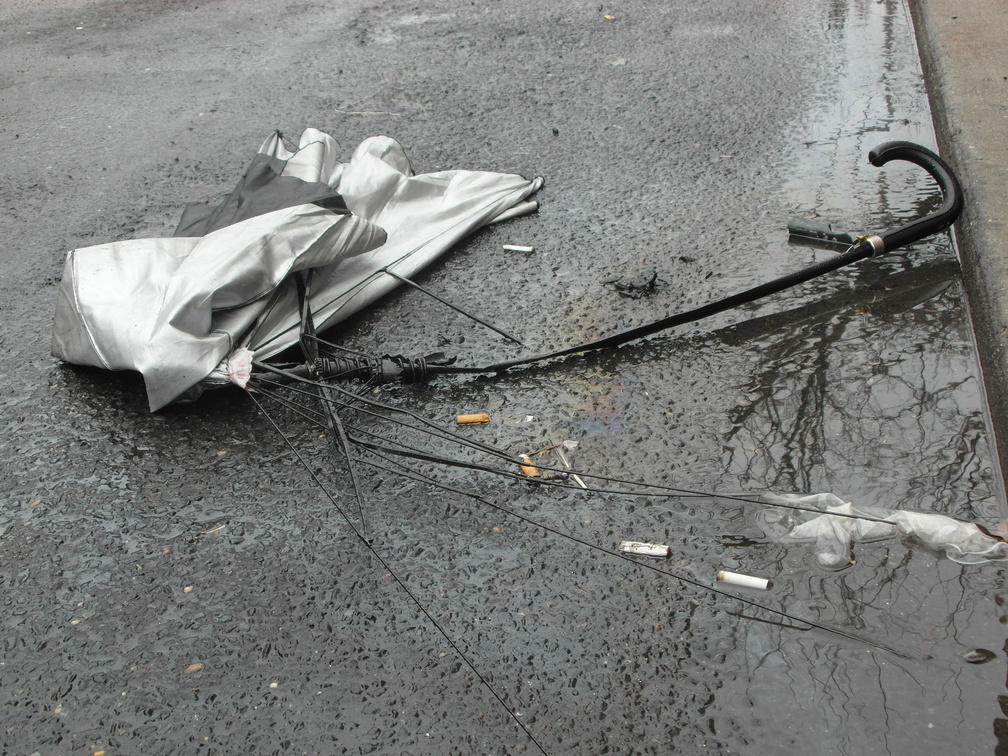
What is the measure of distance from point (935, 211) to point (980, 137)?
95 cm

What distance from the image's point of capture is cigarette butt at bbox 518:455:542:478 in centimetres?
254

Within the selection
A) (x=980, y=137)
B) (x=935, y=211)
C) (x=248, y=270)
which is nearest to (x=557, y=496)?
(x=248, y=270)

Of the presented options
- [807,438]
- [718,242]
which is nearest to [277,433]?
[807,438]

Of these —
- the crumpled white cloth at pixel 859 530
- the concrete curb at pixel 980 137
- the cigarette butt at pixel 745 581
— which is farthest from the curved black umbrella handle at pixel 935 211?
the cigarette butt at pixel 745 581

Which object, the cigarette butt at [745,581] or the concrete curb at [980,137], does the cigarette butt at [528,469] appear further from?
the concrete curb at [980,137]

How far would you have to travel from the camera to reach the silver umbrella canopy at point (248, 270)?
2826 mm

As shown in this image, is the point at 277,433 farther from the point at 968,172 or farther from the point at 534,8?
the point at 534,8

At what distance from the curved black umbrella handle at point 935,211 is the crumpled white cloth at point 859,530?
1242 mm

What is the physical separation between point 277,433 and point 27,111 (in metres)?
3.97

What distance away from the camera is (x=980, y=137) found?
4.02m

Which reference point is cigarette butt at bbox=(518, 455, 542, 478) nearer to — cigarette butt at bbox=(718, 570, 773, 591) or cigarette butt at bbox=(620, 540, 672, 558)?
cigarette butt at bbox=(620, 540, 672, 558)

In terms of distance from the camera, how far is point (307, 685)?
2006 millimetres

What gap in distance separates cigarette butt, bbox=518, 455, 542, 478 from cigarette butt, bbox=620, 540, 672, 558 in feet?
1.21

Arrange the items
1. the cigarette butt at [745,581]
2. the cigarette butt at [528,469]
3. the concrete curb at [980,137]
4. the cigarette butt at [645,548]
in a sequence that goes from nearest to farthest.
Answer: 1. the cigarette butt at [745,581]
2. the cigarette butt at [645,548]
3. the cigarette butt at [528,469]
4. the concrete curb at [980,137]
